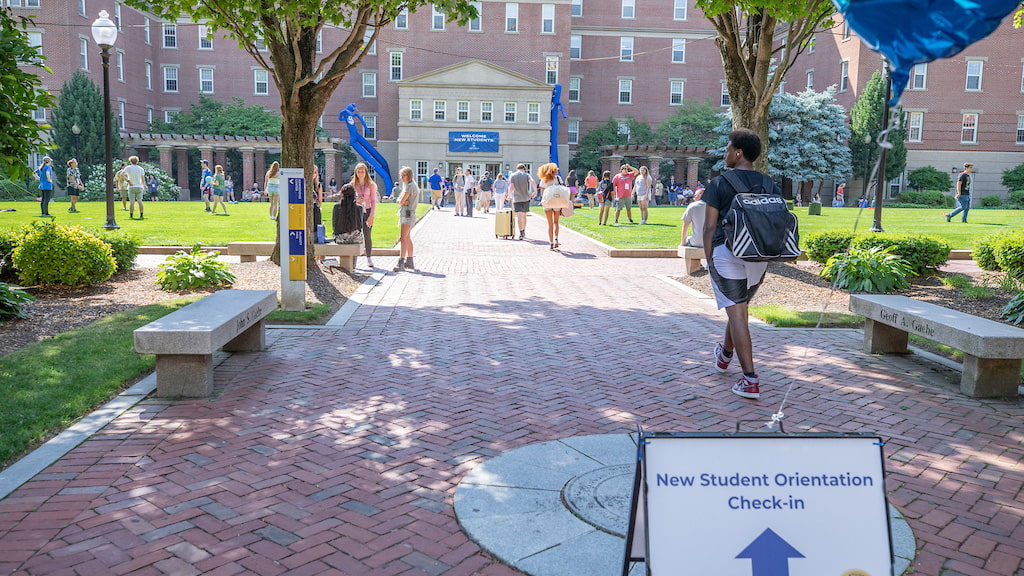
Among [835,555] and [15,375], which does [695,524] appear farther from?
[15,375]

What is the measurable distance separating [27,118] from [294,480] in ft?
17.2

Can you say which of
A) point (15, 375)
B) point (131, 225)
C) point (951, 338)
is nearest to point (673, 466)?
point (951, 338)

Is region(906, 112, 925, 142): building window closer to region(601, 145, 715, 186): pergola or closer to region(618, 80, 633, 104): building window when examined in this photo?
region(601, 145, 715, 186): pergola

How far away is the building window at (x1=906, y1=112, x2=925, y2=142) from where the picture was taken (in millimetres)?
49625

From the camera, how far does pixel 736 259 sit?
230 inches

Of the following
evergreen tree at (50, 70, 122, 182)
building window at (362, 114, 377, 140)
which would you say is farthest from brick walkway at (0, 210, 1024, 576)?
building window at (362, 114, 377, 140)

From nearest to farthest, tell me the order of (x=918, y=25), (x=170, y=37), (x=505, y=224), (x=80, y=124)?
1. (x=918, y=25)
2. (x=505, y=224)
3. (x=80, y=124)
4. (x=170, y=37)

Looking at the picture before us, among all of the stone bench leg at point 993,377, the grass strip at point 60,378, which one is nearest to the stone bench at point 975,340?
the stone bench leg at point 993,377

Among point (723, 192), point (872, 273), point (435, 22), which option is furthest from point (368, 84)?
point (723, 192)

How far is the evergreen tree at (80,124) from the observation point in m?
45.2

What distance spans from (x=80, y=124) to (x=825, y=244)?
4439 centimetres

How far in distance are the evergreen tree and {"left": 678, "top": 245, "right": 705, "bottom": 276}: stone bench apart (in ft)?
134

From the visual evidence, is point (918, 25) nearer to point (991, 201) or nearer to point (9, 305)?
point (9, 305)

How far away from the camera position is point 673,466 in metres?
2.59
